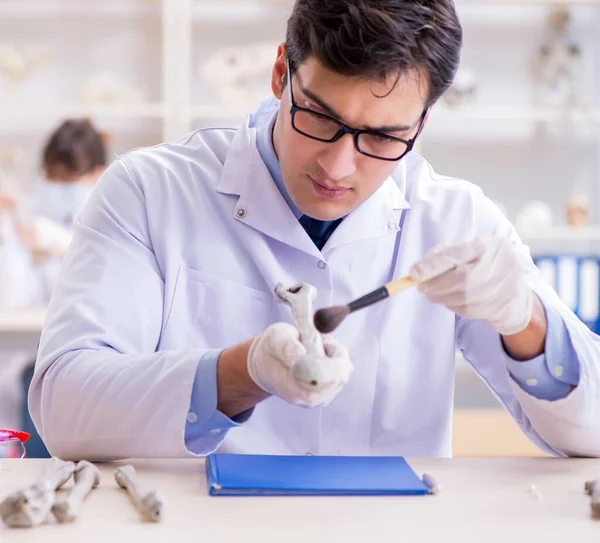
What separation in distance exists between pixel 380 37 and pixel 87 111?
2.65 metres

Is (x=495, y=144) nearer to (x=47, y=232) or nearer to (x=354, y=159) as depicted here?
(x=47, y=232)

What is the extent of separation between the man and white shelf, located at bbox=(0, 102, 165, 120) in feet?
6.88

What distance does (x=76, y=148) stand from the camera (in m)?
3.60

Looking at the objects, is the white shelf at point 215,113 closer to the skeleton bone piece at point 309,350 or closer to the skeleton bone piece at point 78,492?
the skeleton bone piece at point 309,350

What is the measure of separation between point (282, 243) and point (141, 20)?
267 cm

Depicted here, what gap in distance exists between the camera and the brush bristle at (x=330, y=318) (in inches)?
44.1

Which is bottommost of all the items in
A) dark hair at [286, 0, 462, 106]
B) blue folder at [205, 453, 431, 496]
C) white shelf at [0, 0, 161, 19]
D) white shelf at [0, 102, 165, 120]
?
white shelf at [0, 102, 165, 120]

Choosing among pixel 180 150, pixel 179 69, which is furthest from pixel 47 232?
pixel 180 150

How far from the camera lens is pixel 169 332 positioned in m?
1.47

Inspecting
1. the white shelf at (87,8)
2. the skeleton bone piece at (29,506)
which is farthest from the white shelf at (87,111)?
the skeleton bone piece at (29,506)

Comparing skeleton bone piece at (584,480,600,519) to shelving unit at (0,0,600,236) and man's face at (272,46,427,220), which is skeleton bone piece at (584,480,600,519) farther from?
shelving unit at (0,0,600,236)

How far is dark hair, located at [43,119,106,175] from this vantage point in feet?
11.7

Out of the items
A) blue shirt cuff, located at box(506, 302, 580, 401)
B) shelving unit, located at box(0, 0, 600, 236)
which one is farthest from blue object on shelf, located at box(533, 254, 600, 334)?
blue shirt cuff, located at box(506, 302, 580, 401)

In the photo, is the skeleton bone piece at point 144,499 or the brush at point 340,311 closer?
the skeleton bone piece at point 144,499
